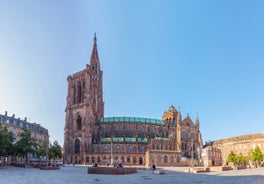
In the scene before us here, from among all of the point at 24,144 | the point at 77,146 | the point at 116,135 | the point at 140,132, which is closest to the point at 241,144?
the point at 140,132

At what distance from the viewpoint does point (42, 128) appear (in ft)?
351

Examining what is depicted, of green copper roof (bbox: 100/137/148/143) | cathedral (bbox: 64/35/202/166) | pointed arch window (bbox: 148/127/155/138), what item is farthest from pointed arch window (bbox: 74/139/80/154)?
pointed arch window (bbox: 148/127/155/138)

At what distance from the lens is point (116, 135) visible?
116 meters

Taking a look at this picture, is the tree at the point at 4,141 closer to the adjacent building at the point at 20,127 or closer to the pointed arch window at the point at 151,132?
the adjacent building at the point at 20,127

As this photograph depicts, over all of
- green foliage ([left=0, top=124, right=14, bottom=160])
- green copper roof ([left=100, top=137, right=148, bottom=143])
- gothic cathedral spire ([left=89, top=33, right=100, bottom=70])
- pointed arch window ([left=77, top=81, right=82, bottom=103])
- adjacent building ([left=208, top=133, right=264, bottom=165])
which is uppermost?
gothic cathedral spire ([left=89, top=33, right=100, bottom=70])

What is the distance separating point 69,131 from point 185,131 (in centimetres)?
5348

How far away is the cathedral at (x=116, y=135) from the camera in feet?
346

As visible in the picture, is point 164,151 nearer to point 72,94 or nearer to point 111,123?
point 111,123

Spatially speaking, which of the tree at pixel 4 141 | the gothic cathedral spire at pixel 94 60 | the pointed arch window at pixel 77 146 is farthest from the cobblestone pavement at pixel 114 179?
the gothic cathedral spire at pixel 94 60

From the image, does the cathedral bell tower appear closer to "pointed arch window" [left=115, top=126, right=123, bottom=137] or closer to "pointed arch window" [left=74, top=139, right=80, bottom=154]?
"pointed arch window" [left=74, top=139, right=80, bottom=154]

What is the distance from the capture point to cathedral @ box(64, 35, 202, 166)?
10538 centimetres

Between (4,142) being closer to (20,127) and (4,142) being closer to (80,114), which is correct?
(20,127)

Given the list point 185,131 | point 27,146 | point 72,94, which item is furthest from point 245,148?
point 27,146

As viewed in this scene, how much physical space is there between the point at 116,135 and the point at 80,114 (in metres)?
18.4
